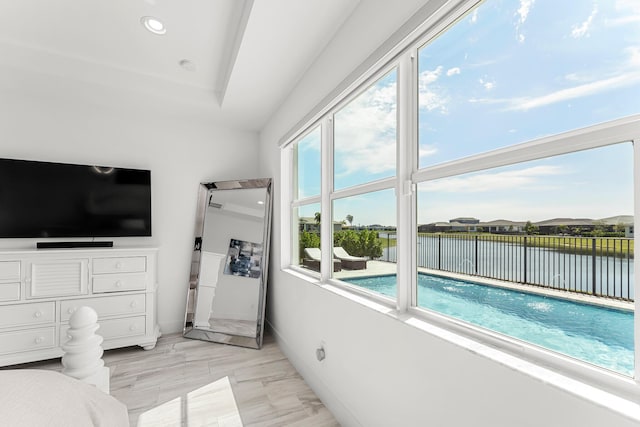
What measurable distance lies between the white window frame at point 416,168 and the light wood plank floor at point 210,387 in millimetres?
830

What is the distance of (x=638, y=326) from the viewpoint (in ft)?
2.34

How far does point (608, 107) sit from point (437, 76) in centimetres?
66

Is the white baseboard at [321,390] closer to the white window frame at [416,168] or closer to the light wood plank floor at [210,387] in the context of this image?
the light wood plank floor at [210,387]

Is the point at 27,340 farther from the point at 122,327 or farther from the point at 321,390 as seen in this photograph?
the point at 321,390

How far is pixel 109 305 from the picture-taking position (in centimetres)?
267

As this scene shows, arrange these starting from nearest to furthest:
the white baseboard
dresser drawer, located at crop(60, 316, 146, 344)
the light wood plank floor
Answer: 1. the white baseboard
2. the light wood plank floor
3. dresser drawer, located at crop(60, 316, 146, 344)

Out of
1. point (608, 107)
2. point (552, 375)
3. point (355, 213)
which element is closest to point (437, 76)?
point (608, 107)

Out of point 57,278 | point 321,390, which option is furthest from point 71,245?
point 321,390

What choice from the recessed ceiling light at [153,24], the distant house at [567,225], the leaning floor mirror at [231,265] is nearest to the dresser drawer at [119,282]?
the leaning floor mirror at [231,265]

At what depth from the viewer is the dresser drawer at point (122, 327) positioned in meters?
2.64

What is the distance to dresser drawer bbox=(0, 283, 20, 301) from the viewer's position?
7.69 feet

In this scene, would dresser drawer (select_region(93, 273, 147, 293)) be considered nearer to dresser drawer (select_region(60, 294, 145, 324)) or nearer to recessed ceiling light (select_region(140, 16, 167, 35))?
dresser drawer (select_region(60, 294, 145, 324))

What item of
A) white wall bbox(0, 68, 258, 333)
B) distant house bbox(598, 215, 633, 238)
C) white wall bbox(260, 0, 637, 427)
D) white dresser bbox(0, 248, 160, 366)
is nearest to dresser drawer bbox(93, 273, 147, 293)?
white dresser bbox(0, 248, 160, 366)

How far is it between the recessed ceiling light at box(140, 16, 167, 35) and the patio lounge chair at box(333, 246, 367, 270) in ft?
6.41
